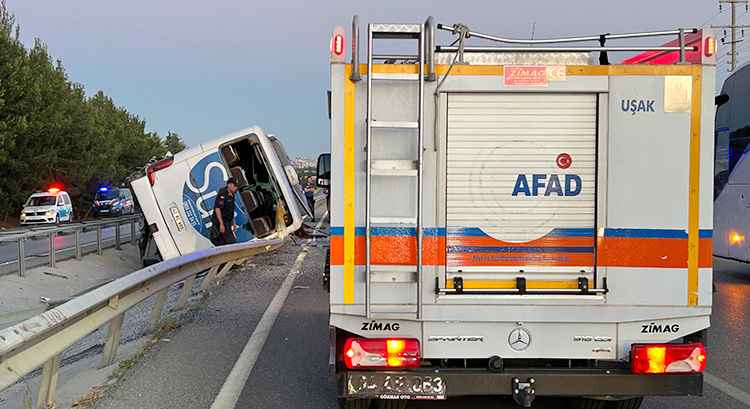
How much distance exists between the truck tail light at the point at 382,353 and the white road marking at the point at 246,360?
1449mm

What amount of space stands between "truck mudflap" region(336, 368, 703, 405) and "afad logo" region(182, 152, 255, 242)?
1043 centimetres

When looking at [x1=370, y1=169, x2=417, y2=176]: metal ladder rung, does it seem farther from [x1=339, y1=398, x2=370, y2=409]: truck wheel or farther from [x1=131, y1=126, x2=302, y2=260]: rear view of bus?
[x1=131, y1=126, x2=302, y2=260]: rear view of bus

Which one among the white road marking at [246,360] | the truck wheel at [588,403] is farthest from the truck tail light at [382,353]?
the truck wheel at [588,403]

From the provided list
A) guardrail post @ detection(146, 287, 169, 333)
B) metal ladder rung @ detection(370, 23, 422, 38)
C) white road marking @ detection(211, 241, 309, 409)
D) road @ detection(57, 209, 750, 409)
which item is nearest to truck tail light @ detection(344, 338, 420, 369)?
road @ detection(57, 209, 750, 409)

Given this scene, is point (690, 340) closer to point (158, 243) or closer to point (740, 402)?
point (740, 402)

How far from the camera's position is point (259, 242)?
42.1 feet

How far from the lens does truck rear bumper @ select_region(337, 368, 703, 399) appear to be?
156 inches

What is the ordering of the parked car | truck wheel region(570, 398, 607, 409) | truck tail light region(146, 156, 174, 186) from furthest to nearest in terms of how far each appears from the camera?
the parked car, truck tail light region(146, 156, 174, 186), truck wheel region(570, 398, 607, 409)

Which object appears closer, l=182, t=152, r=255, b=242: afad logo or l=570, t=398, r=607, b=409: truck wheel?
l=570, t=398, r=607, b=409: truck wheel

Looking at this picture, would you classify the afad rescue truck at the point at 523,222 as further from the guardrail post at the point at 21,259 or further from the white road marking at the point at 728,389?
the guardrail post at the point at 21,259

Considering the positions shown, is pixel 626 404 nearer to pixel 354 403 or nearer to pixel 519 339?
pixel 519 339

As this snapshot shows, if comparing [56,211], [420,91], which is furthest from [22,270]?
[56,211]

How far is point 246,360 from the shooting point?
6.22m

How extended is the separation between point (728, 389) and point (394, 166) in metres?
3.82
